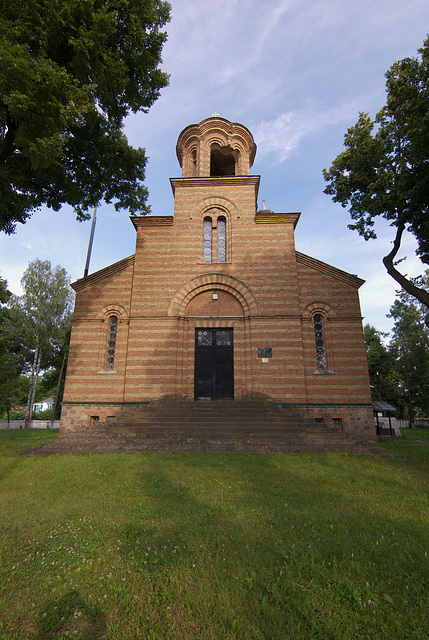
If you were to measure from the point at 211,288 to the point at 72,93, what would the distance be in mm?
8726

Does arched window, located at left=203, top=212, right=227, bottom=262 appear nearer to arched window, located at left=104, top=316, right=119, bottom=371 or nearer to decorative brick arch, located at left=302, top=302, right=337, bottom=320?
decorative brick arch, located at left=302, top=302, right=337, bottom=320

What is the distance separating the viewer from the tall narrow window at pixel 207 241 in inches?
628

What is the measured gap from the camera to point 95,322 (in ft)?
49.0

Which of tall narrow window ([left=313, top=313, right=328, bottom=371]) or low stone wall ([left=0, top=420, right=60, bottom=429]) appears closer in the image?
tall narrow window ([left=313, top=313, right=328, bottom=371])

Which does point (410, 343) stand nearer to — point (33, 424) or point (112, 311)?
point (112, 311)

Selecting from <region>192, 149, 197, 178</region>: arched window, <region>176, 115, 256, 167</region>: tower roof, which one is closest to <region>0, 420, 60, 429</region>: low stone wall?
<region>192, 149, 197, 178</region>: arched window

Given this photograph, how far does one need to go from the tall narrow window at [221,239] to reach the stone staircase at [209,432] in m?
7.04

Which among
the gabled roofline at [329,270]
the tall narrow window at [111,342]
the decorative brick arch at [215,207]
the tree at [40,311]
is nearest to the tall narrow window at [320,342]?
the gabled roofline at [329,270]

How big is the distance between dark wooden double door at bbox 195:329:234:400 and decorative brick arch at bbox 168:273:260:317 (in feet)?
4.52

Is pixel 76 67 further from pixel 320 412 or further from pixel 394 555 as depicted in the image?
pixel 320 412

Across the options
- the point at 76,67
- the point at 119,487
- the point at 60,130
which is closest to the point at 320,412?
the point at 119,487

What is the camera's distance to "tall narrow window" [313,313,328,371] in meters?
14.4

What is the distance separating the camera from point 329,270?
50.3 ft

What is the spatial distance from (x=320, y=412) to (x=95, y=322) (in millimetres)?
10707
